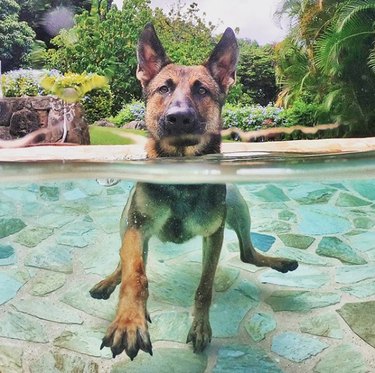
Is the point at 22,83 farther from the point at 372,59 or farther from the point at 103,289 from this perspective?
the point at 372,59

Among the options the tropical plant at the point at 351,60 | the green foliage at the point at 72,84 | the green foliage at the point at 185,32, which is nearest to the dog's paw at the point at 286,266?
the green foliage at the point at 185,32

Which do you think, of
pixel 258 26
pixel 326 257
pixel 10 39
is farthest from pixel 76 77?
pixel 326 257

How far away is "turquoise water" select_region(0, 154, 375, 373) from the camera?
4.88m

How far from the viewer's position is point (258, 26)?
8391 millimetres

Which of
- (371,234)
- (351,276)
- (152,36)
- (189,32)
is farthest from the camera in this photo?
(189,32)

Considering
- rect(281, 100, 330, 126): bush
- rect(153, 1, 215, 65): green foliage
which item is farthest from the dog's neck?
rect(281, 100, 330, 126): bush

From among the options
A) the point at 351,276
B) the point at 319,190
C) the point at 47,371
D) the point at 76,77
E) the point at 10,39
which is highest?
the point at 10,39

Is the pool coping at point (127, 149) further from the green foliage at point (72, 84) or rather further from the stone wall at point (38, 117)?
the green foliage at point (72, 84)

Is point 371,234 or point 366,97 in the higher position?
point 366,97

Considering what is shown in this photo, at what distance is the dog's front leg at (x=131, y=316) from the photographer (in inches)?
124

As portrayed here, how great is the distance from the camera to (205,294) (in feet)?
13.3

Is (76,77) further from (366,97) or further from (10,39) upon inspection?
(366,97)

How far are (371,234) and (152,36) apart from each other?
347 cm

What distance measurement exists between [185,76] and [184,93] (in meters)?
0.24
